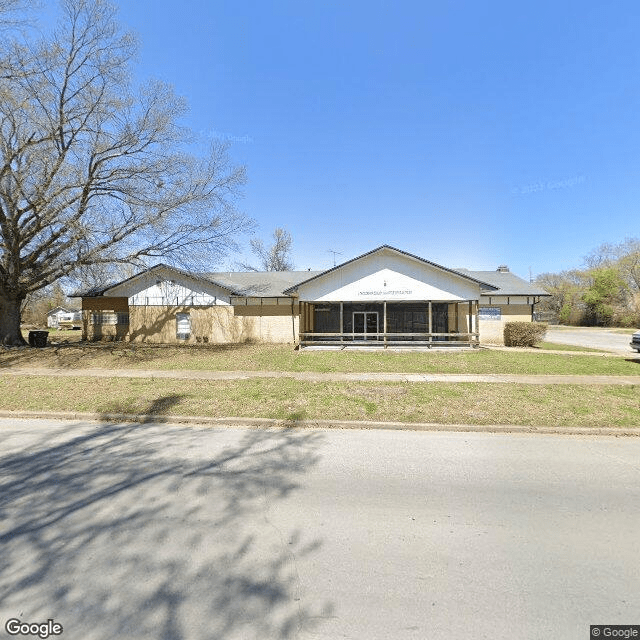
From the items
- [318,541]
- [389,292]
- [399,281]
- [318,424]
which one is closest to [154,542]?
[318,541]

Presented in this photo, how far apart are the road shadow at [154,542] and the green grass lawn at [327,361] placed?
7.08 meters

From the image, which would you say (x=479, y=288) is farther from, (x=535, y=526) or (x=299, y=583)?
(x=299, y=583)

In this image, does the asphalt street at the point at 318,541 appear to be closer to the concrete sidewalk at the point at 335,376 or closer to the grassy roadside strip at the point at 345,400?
the grassy roadside strip at the point at 345,400

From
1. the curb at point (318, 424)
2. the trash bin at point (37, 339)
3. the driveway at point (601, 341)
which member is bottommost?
the curb at point (318, 424)

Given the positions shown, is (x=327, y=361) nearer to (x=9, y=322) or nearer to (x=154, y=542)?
(x=154, y=542)

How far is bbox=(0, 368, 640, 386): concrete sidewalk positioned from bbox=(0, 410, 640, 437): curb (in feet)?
11.3

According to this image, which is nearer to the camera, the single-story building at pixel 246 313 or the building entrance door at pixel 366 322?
the single-story building at pixel 246 313

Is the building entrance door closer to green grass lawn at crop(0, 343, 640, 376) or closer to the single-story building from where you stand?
the single-story building

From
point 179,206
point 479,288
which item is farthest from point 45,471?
Answer: point 479,288

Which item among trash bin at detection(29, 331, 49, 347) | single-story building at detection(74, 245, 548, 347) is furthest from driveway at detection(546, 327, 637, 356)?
trash bin at detection(29, 331, 49, 347)

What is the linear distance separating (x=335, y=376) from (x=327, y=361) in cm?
326

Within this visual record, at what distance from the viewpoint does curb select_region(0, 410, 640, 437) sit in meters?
6.09

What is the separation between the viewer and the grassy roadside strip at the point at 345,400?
22.0 ft

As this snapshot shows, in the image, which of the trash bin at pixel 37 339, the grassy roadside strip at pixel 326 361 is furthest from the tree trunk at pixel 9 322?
the grassy roadside strip at pixel 326 361
